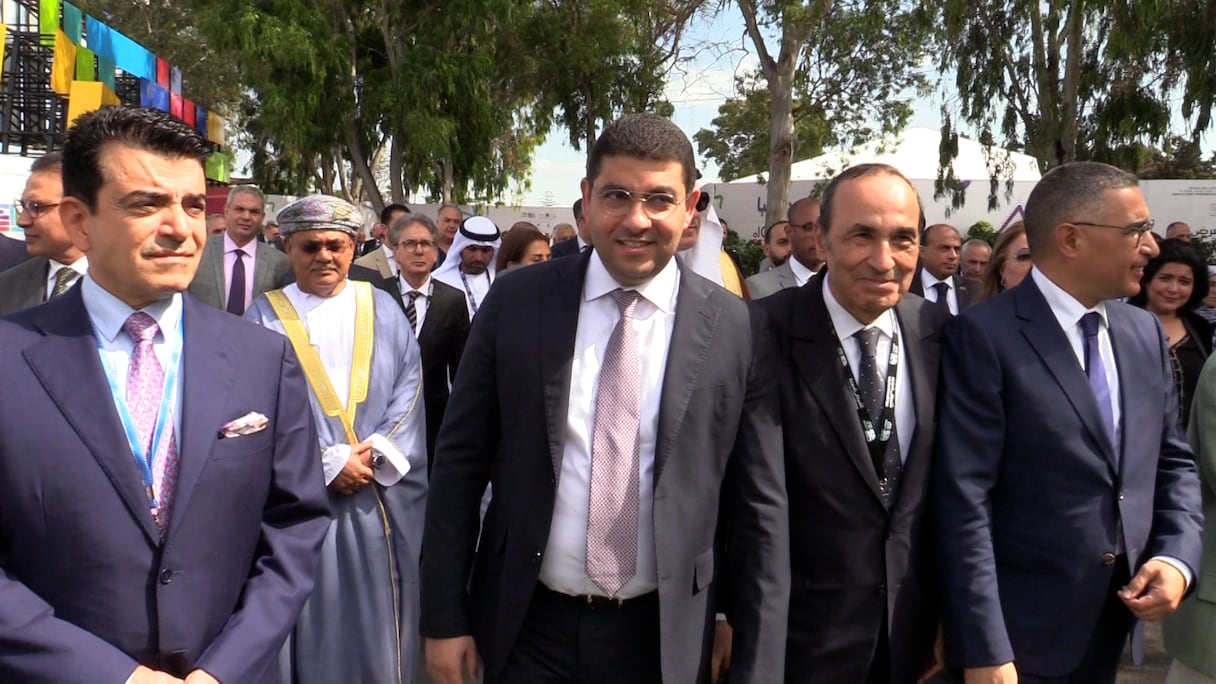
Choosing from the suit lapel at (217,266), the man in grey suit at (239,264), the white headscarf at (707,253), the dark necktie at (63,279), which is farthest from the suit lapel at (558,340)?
the suit lapel at (217,266)

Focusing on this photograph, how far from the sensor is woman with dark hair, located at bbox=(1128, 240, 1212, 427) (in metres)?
5.07

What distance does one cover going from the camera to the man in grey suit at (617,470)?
7.75 ft

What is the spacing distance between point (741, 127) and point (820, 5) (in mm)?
25876

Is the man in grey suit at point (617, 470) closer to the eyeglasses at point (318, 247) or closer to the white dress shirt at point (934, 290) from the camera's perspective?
the eyeglasses at point (318, 247)

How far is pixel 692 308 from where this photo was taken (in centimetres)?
246

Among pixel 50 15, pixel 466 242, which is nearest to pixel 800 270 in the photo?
pixel 466 242

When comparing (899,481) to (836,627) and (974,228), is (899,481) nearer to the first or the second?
(836,627)

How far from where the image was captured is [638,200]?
93.2 inches

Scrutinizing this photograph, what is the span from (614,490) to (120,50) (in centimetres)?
1984

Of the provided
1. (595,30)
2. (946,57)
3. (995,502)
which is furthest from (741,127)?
(995,502)

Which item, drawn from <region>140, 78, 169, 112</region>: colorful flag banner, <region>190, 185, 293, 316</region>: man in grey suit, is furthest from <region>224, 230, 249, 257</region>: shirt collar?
<region>140, 78, 169, 112</region>: colorful flag banner

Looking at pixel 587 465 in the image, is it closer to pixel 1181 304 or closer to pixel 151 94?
pixel 1181 304

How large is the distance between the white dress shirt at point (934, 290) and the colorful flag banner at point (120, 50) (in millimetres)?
16002

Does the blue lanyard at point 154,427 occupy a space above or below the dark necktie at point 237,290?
below
